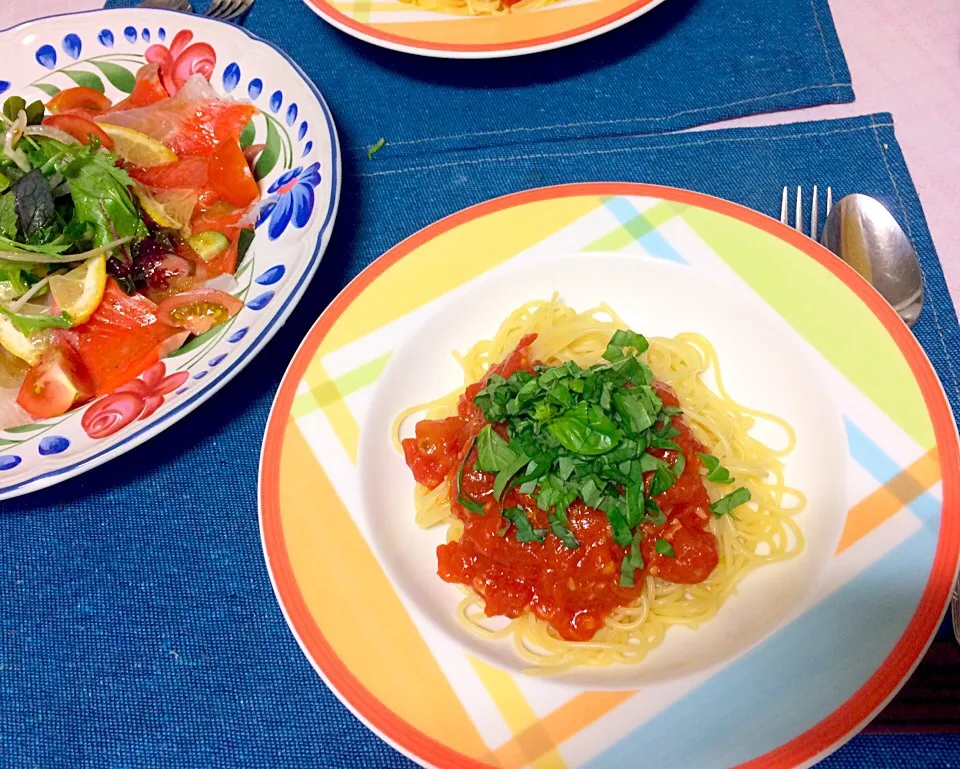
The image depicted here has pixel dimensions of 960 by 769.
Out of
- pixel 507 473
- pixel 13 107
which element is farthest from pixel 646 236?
pixel 13 107

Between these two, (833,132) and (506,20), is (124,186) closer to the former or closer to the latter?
(506,20)

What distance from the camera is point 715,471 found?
2.19 m

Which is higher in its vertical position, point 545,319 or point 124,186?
point 124,186

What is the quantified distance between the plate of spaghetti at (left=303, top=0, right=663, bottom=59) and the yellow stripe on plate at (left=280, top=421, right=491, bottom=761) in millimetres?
1789

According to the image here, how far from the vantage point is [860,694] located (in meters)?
1.62

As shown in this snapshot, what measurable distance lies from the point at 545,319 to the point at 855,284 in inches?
37.7

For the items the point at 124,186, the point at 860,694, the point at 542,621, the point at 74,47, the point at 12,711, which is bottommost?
the point at 12,711

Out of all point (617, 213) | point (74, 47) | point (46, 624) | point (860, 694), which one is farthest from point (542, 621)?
point (74, 47)

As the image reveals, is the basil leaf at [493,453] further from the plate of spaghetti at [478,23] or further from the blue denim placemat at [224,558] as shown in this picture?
the plate of spaghetti at [478,23]

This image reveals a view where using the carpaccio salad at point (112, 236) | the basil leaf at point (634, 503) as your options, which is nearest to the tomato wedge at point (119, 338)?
the carpaccio salad at point (112, 236)

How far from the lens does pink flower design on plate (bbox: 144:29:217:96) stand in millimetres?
3113

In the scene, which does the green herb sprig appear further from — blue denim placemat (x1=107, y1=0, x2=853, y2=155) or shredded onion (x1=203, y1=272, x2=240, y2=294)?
blue denim placemat (x1=107, y1=0, x2=853, y2=155)

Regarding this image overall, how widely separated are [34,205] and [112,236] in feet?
1.00

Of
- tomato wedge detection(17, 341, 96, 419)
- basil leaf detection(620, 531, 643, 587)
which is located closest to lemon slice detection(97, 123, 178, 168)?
tomato wedge detection(17, 341, 96, 419)
